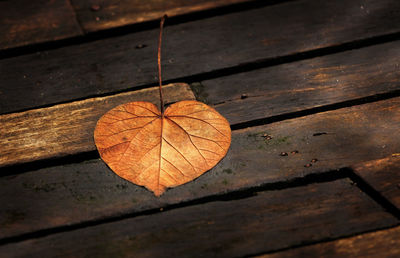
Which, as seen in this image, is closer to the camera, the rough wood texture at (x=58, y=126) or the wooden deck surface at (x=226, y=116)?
the wooden deck surface at (x=226, y=116)

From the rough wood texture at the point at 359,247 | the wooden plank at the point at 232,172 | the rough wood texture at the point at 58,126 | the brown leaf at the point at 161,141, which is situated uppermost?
the rough wood texture at the point at 58,126

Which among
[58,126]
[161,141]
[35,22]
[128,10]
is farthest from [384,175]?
[35,22]

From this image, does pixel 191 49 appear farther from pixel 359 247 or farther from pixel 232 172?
pixel 359 247

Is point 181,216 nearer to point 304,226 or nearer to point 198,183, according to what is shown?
point 198,183

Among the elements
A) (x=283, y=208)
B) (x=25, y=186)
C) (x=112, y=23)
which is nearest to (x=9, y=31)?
(x=112, y=23)

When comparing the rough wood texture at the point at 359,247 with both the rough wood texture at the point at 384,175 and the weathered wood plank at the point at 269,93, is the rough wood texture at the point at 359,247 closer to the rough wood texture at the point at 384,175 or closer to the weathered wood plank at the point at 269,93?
the rough wood texture at the point at 384,175

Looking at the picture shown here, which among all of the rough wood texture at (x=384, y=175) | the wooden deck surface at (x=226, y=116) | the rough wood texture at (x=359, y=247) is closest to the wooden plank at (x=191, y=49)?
the wooden deck surface at (x=226, y=116)
